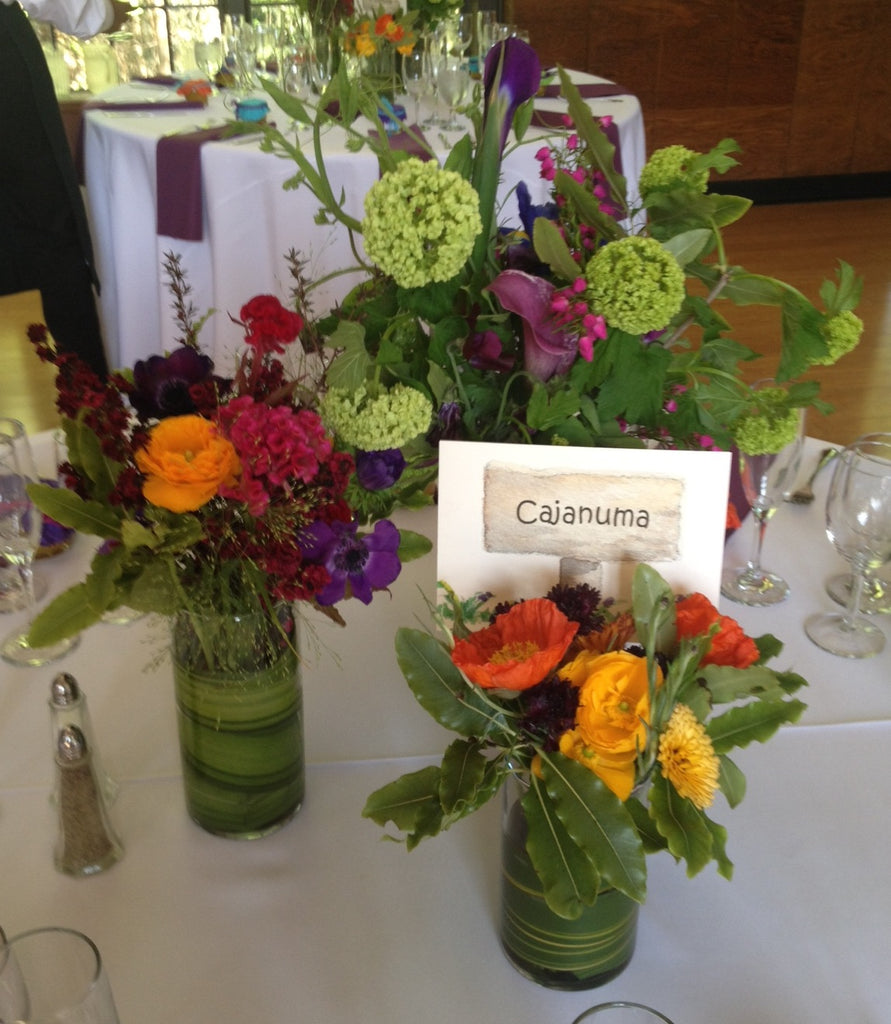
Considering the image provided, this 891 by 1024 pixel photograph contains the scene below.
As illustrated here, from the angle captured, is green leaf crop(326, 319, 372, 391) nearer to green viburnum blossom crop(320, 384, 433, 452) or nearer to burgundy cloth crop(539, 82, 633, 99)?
green viburnum blossom crop(320, 384, 433, 452)

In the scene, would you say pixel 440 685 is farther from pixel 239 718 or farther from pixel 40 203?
pixel 40 203

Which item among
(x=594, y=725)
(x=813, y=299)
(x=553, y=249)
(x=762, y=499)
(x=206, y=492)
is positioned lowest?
(x=813, y=299)

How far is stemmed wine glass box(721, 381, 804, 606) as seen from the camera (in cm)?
99

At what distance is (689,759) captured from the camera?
51 centimetres

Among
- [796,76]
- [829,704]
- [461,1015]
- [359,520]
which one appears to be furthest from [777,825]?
[796,76]

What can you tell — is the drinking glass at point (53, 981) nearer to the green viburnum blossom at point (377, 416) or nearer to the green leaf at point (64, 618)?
the green leaf at point (64, 618)

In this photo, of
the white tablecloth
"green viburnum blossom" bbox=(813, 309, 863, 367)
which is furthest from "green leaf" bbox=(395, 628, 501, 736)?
the white tablecloth

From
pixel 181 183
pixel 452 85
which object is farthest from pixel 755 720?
pixel 452 85

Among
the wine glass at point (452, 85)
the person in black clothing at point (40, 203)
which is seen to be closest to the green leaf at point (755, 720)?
the person in black clothing at point (40, 203)

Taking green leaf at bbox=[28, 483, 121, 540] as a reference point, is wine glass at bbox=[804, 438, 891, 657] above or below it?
below

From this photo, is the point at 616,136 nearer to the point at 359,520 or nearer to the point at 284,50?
the point at 284,50

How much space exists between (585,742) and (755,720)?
104 millimetres

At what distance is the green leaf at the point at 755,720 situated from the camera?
22.0 inches

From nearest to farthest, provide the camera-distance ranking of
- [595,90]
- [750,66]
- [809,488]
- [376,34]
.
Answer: [809,488]
[376,34]
[595,90]
[750,66]
